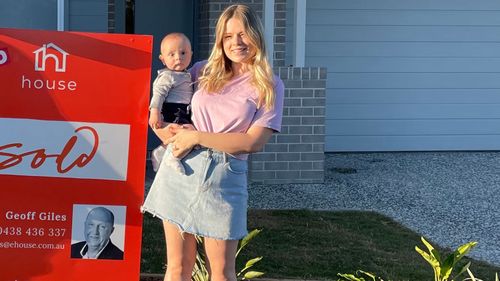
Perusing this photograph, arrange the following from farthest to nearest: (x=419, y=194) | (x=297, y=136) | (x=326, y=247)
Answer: (x=297, y=136) < (x=419, y=194) < (x=326, y=247)

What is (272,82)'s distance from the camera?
351cm

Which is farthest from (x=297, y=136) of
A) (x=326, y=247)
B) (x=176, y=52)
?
(x=176, y=52)

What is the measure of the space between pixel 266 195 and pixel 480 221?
2.17m


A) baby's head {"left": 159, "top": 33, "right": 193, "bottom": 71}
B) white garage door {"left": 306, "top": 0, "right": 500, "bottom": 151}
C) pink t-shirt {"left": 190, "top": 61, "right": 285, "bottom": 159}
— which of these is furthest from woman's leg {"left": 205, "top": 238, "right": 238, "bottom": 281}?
white garage door {"left": 306, "top": 0, "right": 500, "bottom": 151}

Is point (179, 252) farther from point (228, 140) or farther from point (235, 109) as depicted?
point (235, 109)

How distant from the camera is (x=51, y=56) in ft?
13.2

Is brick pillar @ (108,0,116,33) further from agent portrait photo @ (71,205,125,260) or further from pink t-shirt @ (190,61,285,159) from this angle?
pink t-shirt @ (190,61,285,159)

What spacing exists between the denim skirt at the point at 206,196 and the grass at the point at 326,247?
193cm

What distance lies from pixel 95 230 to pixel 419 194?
17.7 ft

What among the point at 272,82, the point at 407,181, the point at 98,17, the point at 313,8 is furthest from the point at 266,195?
the point at 272,82

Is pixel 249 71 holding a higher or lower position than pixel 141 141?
higher

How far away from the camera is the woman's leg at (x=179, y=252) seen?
11.9 ft

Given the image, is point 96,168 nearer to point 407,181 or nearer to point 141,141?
point 141,141

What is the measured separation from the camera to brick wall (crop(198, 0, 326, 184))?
8.99 m
